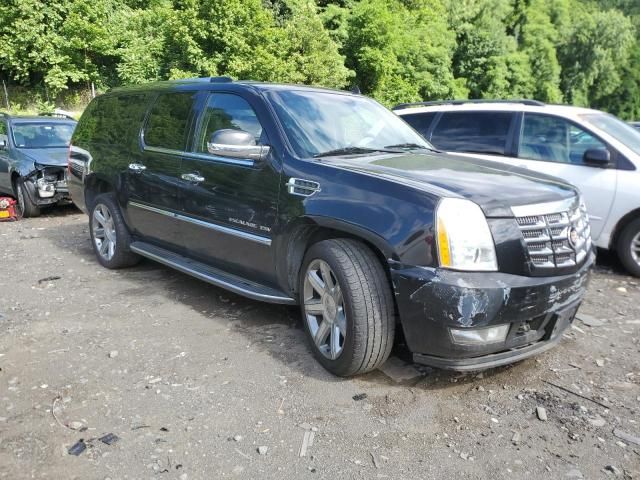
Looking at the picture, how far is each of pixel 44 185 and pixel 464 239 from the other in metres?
7.92

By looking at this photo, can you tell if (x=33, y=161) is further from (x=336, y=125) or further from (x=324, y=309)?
(x=324, y=309)

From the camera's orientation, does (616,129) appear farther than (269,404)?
Yes

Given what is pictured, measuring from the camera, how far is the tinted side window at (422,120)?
6820mm

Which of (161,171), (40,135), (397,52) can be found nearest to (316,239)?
(161,171)

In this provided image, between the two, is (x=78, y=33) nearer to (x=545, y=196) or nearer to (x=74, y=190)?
(x=74, y=190)

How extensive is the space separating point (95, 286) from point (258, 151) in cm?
245

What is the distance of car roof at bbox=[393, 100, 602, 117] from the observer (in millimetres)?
5926

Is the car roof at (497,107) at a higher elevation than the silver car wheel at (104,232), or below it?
higher

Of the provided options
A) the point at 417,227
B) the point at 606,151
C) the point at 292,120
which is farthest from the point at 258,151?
the point at 606,151

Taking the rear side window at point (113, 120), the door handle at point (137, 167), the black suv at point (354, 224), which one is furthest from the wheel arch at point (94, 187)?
the black suv at point (354, 224)

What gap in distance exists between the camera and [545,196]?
3.00m

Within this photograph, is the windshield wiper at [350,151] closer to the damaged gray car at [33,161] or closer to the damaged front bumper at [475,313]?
the damaged front bumper at [475,313]

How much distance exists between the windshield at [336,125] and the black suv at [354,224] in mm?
15

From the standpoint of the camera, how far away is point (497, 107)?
6324mm
